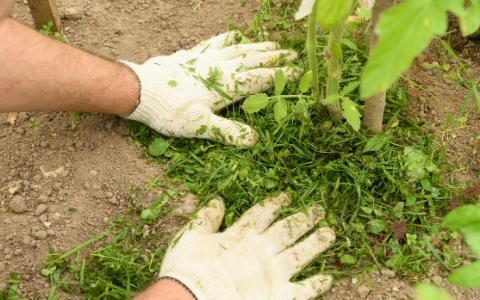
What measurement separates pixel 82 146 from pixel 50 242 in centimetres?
48

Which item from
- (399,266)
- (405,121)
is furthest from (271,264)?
(405,121)

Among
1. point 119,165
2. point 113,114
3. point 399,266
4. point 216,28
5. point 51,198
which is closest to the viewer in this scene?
point 399,266

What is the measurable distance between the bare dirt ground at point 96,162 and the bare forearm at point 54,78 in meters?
0.18

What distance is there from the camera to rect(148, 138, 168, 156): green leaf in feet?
5.80

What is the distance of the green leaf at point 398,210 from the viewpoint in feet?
5.02

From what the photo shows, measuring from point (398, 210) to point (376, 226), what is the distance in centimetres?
12

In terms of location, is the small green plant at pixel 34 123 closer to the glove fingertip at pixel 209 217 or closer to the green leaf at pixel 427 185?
the glove fingertip at pixel 209 217

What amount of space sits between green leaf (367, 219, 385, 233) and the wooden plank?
2.03 m

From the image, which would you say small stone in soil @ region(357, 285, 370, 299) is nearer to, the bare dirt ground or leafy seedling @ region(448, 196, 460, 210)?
the bare dirt ground

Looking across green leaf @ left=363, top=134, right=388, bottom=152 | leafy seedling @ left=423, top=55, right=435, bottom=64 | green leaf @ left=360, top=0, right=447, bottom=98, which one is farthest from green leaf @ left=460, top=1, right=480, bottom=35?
leafy seedling @ left=423, top=55, right=435, bottom=64

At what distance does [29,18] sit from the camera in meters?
2.26

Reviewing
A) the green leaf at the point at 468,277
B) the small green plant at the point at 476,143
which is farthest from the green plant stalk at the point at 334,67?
the green leaf at the point at 468,277

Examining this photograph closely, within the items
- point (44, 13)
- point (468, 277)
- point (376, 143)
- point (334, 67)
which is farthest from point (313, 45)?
point (44, 13)

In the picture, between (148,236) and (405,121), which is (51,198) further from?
(405,121)
